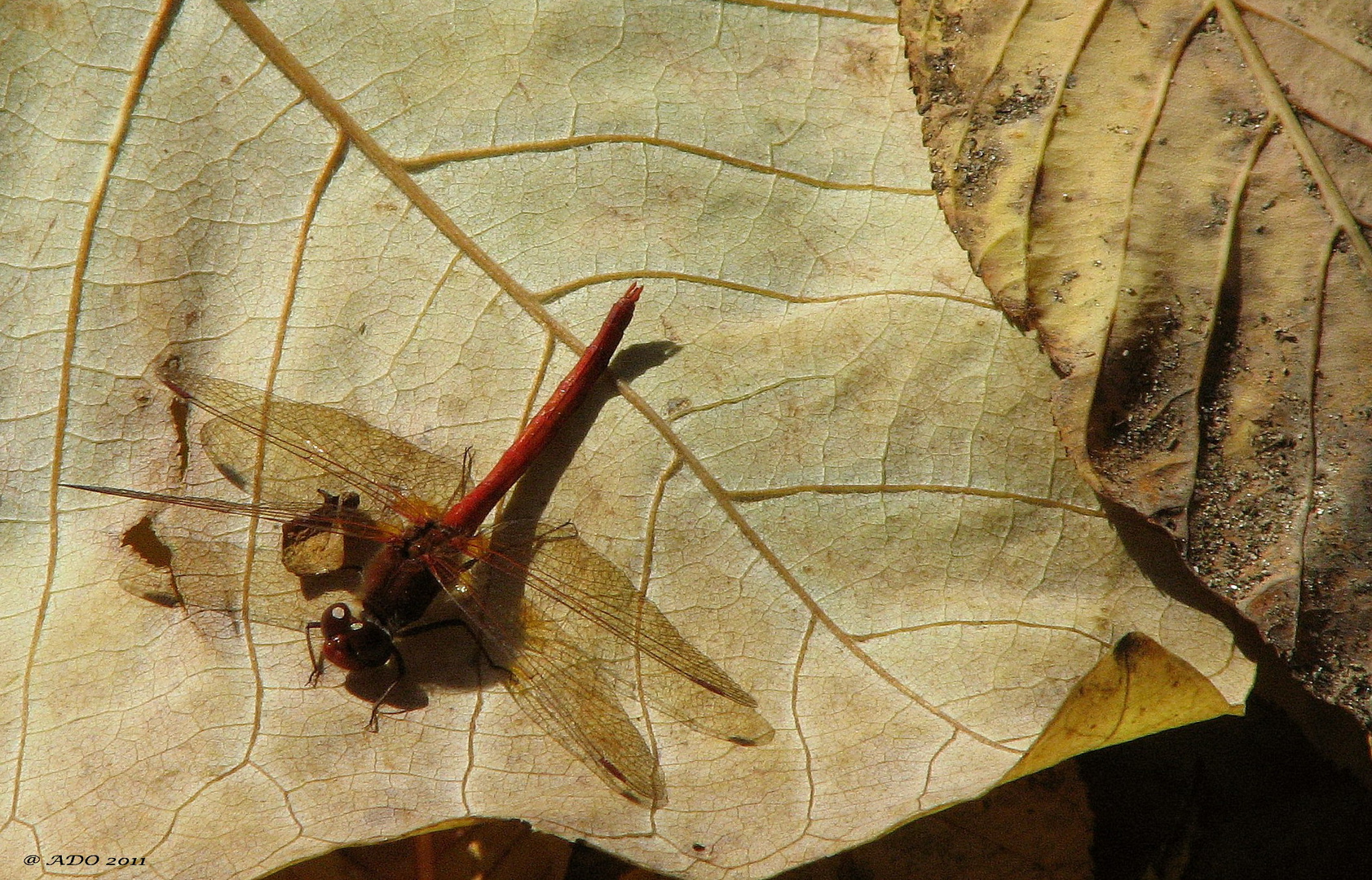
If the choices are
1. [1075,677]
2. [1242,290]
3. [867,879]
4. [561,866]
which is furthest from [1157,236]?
[561,866]

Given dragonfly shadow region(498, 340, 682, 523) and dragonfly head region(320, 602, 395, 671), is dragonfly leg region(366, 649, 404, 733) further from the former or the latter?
dragonfly shadow region(498, 340, 682, 523)

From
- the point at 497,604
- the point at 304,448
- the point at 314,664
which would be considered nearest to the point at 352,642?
the point at 314,664

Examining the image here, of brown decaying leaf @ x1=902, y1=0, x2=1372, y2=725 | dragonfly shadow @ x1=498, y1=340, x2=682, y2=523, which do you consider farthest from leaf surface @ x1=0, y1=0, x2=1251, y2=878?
brown decaying leaf @ x1=902, y1=0, x2=1372, y2=725

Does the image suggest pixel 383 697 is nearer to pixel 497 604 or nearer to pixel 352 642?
pixel 352 642

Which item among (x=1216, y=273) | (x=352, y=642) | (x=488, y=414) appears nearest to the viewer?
(x=1216, y=273)

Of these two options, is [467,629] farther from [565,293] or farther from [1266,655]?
[1266,655]
